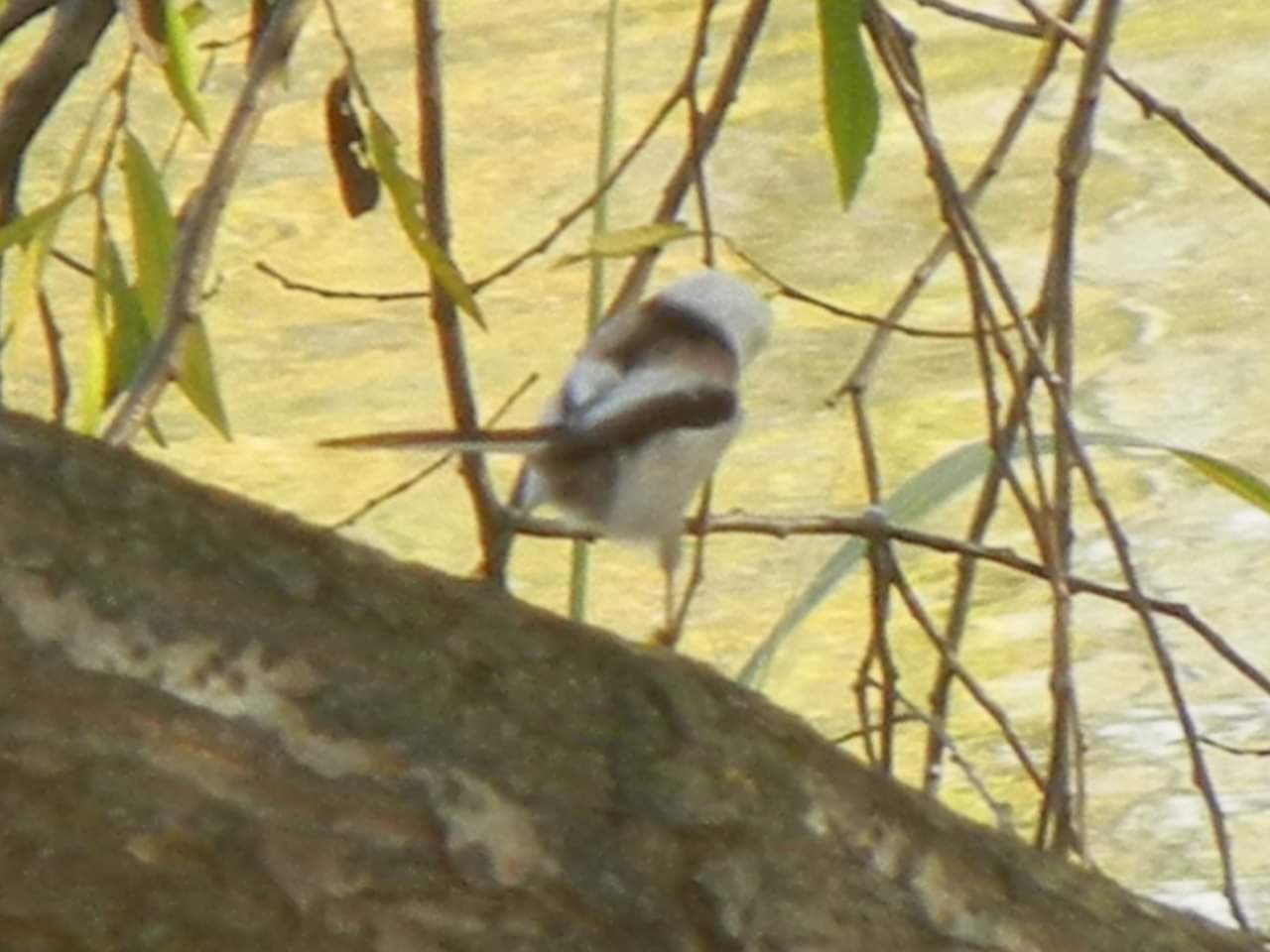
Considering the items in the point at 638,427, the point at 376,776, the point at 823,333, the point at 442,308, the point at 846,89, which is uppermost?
the point at 823,333

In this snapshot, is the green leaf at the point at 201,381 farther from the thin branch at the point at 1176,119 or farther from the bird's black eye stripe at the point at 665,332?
the thin branch at the point at 1176,119

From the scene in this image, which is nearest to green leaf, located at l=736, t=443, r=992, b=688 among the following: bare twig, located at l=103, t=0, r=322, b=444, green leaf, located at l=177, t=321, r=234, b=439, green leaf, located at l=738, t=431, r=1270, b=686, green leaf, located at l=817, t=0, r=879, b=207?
green leaf, located at l=738, t=431, r=1270, b=686

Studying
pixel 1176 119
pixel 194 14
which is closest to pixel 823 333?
pixel 194 14

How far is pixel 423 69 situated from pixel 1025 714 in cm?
137

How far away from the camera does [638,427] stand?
959 mm

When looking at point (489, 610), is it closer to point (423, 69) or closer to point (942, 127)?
point (423, 69)

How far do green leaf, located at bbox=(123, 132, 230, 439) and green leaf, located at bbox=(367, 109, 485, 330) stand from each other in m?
0.09

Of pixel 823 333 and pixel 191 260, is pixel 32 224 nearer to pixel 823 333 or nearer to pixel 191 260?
pixel 191 260

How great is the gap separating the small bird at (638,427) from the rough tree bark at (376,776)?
15 centimetres

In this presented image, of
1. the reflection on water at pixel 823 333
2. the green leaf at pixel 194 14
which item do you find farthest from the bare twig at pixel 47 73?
the reflection on water at pixel 823 333

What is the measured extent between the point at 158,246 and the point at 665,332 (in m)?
0.25

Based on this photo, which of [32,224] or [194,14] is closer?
[32,224]

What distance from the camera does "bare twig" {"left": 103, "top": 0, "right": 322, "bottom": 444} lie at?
3.00 feet

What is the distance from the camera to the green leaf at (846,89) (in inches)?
43.8
